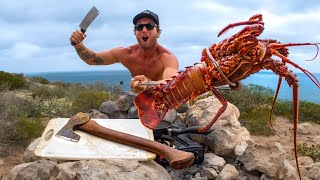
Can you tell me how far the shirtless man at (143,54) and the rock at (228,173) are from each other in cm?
136

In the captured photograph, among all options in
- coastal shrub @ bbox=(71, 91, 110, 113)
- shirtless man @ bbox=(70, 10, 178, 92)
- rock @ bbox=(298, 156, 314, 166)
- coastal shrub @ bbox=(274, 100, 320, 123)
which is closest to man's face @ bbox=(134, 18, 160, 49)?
shirtless man @ bbox=(70, 10, 178, 92)

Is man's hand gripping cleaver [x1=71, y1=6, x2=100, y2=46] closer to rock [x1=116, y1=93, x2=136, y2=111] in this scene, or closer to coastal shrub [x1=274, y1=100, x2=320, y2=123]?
rock [x1=116, y1=93, x2=136, y2=111]

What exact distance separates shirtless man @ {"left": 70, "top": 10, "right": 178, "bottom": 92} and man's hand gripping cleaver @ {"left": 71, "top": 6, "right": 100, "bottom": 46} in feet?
0.60

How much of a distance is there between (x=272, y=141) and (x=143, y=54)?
3.40 metres

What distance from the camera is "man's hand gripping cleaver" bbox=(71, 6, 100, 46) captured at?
187 inches

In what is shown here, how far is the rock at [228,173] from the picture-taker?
4.77 meters

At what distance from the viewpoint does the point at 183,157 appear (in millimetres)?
3695

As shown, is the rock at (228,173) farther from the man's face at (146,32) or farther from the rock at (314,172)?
the man's face at (146,32)

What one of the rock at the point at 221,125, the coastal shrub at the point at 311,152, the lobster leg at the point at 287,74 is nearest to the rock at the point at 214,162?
the rock at the point at 221,125

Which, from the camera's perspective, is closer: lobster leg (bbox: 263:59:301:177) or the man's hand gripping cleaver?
lobster leg (bbox: 263:59:301:177)

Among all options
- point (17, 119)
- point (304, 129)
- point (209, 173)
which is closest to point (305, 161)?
point (209, 173)

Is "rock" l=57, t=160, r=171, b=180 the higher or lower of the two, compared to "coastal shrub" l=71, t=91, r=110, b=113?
higher

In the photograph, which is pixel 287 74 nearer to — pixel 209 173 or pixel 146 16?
pixel 209 173

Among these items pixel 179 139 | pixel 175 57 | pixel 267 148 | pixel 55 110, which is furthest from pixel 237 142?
pixel 55 110
